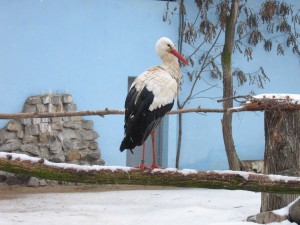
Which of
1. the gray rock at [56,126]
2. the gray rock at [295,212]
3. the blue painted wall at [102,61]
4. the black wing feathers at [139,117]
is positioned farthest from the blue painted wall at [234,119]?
the black wing feathers at [139,117]

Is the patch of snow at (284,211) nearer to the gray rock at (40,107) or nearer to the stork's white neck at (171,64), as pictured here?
the stork's white neck at (171,64)

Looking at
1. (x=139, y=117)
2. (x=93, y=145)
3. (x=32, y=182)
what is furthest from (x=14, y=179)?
(x=139, y=117)

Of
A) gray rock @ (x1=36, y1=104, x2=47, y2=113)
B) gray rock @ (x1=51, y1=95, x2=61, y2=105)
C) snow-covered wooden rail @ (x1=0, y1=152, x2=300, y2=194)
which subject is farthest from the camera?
gray rock @ (x1=51, y1=95, x2=61, y2=105)

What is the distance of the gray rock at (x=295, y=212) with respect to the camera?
4.80m

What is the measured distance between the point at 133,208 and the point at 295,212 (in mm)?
2210

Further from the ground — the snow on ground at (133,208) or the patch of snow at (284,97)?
the patch of snow at (284,97)

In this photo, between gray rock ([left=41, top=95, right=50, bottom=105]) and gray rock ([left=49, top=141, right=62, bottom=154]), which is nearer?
gray rock ([left=41, top=95, right=50, bottom=105])

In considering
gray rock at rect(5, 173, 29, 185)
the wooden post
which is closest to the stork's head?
the wooden post

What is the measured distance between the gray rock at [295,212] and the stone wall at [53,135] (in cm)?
380

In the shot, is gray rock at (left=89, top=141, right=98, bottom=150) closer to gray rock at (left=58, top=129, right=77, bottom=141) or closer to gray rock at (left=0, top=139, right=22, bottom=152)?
gray rock at (left=58, top=129, right=77, bottom=141)

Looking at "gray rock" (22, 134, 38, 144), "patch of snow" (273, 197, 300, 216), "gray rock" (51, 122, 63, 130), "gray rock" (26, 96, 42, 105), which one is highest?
"gray rock" (26, 96, 42, 105)

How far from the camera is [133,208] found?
263 inches

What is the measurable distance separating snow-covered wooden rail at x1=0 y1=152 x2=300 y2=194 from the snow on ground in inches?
60.2

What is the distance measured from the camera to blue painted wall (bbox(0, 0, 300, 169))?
800cm
